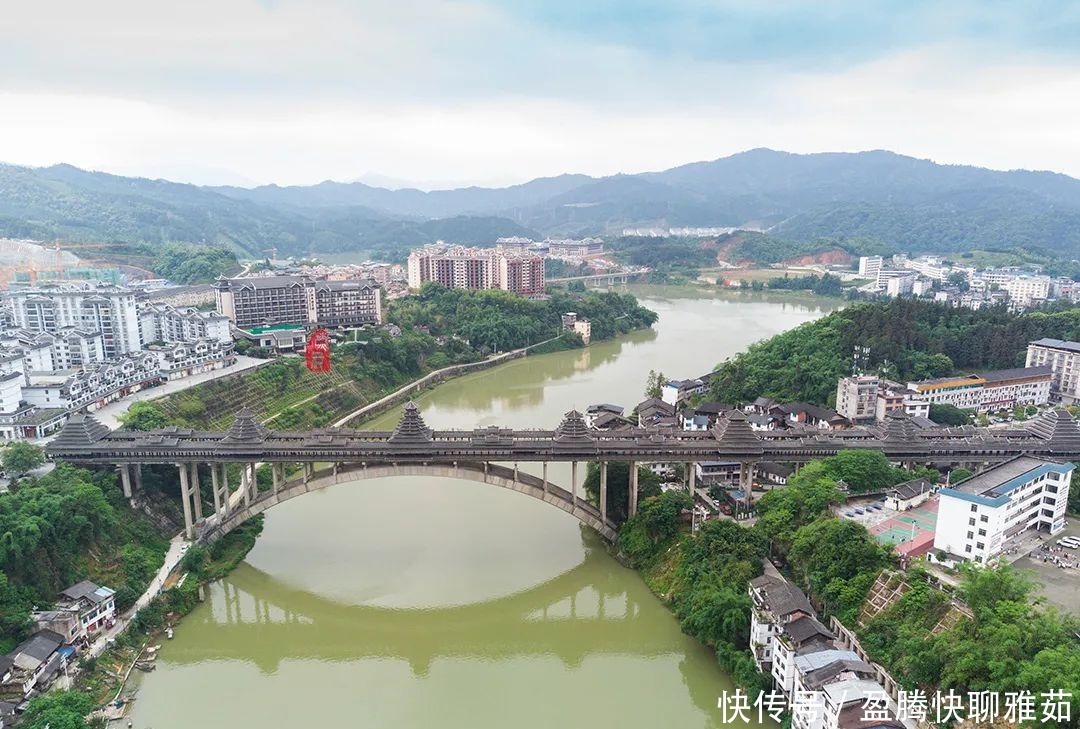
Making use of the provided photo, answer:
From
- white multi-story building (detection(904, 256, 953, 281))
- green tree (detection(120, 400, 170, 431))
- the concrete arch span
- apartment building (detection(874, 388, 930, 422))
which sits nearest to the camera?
the concrete arch span

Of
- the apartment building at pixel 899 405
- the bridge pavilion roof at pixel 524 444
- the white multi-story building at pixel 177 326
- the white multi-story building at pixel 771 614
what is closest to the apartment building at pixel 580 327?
the white multi-story building at pixel 177 326

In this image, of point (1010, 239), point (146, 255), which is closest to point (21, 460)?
point (146, 255)

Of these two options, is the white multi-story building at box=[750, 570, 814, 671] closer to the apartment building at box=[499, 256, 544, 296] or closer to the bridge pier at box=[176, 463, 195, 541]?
the bridge pier at box=[176, 463, 195, 541]

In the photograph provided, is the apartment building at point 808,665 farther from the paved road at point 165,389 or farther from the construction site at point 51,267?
the construction site at point 51,267

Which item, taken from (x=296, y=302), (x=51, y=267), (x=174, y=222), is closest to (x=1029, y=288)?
(x=296, y=302)

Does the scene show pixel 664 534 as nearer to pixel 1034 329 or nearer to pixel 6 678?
pixel 6 678

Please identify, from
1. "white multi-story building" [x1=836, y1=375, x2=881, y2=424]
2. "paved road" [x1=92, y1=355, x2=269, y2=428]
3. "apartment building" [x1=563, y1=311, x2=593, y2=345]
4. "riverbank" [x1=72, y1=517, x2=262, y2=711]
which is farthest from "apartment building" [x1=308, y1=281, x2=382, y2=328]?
"white multi-story building" [x1=836, y1=375, x2=881, y2=424]
